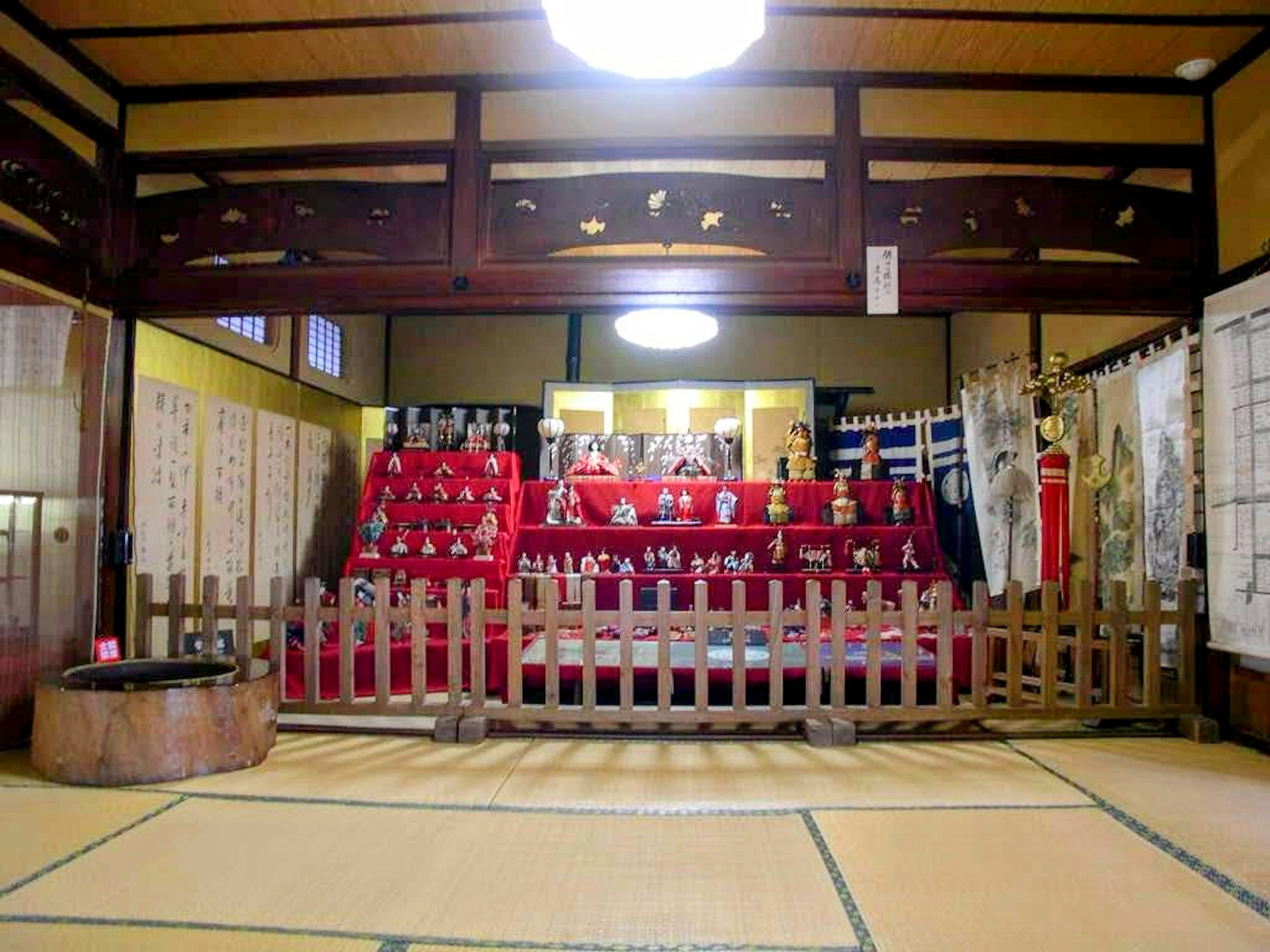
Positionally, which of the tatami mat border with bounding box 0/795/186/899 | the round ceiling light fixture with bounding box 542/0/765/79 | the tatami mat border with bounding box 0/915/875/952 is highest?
the round ceiling light fixture with bounding box 542/0/765/79

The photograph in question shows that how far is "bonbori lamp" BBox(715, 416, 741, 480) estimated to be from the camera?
8258 mm

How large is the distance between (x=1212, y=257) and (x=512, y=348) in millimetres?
6740

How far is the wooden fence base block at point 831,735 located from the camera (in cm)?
411

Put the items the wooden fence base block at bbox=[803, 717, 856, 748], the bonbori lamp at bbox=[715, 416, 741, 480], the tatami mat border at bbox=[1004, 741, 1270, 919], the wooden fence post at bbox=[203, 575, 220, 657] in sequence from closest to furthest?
the tatami mat border at bbox=[1004, 741, 1270, 919], the wooden fence base block at bbox=[803, 717, 856, 748], the wooden fence post at bbox=[203, 575, 220, 657], the bonbori lamp at bbox=[715, 416, 741, 480]

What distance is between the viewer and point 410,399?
31.1ft

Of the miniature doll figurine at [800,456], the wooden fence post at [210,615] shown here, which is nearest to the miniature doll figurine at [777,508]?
the miniature doll figurine at [800,456]

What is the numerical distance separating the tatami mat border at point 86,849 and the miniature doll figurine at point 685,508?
5072 millimetres

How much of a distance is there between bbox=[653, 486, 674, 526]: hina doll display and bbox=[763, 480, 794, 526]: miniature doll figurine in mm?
887

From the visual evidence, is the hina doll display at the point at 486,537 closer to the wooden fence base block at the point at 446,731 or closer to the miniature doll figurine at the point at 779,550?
the miniature doll figurine at the point at 779,550

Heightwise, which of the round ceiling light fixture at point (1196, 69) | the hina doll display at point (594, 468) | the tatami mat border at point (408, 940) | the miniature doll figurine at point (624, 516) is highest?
the round ceiling light fixture at point (1196, 69)

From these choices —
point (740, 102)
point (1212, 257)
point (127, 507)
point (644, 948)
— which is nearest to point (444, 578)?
point (127, 507)

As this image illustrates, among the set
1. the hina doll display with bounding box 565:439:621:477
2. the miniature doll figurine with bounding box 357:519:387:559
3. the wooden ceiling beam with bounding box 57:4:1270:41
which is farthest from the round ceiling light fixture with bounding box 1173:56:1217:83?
the miniature doll figurine with bounding box 357:519:387:559

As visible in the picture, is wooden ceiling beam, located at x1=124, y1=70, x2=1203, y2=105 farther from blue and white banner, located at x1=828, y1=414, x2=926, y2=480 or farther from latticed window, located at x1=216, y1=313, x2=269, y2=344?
blue and white banner, located at x1=828, y1=414, x2=926, y2=480

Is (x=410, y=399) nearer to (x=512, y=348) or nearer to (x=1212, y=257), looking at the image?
(x=512, y=348)
